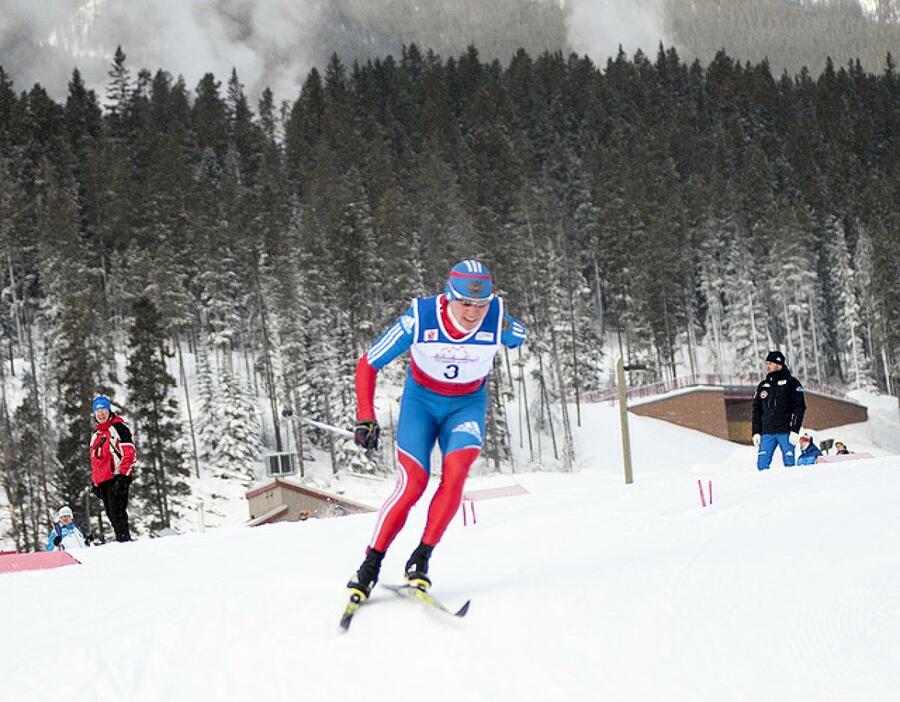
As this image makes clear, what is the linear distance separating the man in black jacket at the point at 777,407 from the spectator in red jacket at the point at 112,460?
7.42 meters

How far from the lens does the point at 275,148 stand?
98.3 m

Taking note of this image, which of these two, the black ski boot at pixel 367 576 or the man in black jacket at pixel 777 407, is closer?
the black ski boot at pixel 367 576

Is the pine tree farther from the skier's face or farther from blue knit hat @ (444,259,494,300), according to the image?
blue knit hat @ (444,259,494,300)

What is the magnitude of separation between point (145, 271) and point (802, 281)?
155 feet

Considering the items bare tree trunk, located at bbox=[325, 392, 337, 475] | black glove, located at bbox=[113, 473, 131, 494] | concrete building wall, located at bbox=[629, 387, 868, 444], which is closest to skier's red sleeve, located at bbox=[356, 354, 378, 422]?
black glove, located at bbox=[113, 473, 131, 494]

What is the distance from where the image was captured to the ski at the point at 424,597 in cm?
473

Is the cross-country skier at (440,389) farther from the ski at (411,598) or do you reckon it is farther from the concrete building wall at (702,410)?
the concrete building wall at (702,410)

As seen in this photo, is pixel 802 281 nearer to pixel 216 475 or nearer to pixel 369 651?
pixel 216 475

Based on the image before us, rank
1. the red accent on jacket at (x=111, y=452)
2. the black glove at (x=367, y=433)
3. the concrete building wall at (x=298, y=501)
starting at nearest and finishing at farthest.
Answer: the black glove at (x=367, y=433) < the red accent on jacket at (x=111, y=452) < the concrete building wall at (x=298, y=501)

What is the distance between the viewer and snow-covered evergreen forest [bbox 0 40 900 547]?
50406 millimetres

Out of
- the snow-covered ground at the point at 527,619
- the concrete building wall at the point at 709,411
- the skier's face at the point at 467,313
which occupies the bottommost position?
the concrete building wall at the point at 709,411

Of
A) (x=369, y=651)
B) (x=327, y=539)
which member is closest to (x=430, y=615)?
(x=369, y=651)

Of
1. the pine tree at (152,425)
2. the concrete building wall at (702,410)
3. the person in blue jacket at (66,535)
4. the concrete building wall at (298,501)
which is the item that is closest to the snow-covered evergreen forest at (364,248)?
the pine tree at (152,425)

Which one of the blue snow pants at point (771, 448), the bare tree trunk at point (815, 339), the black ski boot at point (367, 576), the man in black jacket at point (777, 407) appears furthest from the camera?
the bare tree trunk at point (815, 339)
